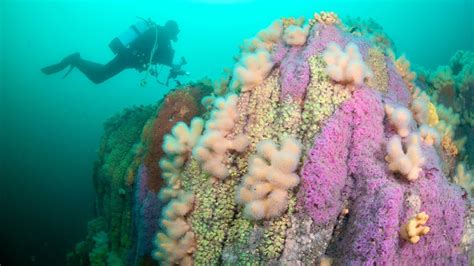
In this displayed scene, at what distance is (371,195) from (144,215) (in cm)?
230

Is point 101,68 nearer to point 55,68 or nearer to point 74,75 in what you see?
point 55,68

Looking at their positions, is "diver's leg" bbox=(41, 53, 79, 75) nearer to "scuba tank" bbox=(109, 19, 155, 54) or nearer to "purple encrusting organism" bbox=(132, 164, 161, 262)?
"scuba tank" bbox=(109, 19, 155, 54)

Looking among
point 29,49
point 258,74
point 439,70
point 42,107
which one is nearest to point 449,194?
point 258,74

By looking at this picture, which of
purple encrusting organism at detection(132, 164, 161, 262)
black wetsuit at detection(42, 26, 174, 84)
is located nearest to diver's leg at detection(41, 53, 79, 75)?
black wetsuit at detection(42, 26, 174, 84)

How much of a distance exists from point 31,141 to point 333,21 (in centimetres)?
2034

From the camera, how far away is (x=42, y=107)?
87.4ft

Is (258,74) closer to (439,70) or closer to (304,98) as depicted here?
(304,98)

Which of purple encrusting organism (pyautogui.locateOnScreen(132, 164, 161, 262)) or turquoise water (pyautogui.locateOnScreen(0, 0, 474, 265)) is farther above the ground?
turquoise water (pyautogui.locateOnScreen(0, 0, 474, 265))

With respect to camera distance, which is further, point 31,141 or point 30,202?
point 31,141

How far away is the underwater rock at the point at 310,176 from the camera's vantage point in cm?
238

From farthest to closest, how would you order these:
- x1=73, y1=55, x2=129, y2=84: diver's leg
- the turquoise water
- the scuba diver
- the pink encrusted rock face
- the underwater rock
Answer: the turquoise water < x1=73, y1=55, x2=129, y2=84: diver's leg < the scuba diver < the underwater rock < the pink encrusted rock face

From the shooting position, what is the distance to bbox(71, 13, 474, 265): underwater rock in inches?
93.9

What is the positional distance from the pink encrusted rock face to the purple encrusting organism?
1.73 m

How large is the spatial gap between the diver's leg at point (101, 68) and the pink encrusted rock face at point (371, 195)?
8373mm
